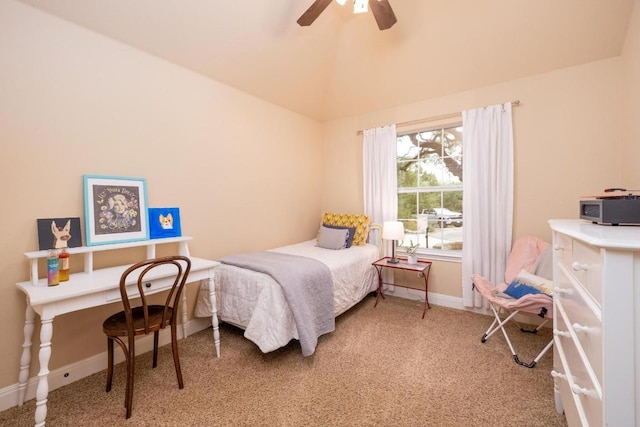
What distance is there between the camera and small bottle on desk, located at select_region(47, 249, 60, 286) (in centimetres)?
167

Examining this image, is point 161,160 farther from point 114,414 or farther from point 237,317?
point 114,414

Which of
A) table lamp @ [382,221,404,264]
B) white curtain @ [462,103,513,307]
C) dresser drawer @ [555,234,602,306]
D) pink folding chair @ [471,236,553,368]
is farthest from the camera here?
table lamp @ [382,221,404,264]

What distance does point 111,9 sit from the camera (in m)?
2.02

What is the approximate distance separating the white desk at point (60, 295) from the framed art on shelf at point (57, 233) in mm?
81

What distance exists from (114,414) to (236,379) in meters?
0.70

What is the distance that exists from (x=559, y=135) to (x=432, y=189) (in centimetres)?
129

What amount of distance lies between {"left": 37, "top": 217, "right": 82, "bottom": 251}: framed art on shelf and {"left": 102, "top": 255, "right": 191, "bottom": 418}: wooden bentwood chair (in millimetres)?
496

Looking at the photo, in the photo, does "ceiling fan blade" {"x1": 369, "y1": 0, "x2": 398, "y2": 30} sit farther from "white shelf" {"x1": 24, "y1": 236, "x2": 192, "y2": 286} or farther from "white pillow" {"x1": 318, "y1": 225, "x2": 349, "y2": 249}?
"white shelf" {"x1": 24, "y1": 236, "x2": 192, "y2": 286}

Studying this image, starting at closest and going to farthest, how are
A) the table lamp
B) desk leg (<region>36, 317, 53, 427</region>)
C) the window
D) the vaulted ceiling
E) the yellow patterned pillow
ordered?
1. desk leg (<region>36, 317, 53, 427</region>)
2. the vaulted ceiling
3. the table lamp
4. the window
5. the yellow patterned pillow

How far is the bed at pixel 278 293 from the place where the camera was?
210 cm

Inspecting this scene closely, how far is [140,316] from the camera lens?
186 cm

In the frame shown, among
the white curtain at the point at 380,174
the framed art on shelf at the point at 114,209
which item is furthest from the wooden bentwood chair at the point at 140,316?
the white curtain at the point at 380,174

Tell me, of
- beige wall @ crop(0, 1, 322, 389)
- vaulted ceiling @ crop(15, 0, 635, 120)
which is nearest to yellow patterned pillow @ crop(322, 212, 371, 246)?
beige wall @ crop(0, 1, 322, 389)

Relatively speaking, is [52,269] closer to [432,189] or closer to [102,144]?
[102,144]
